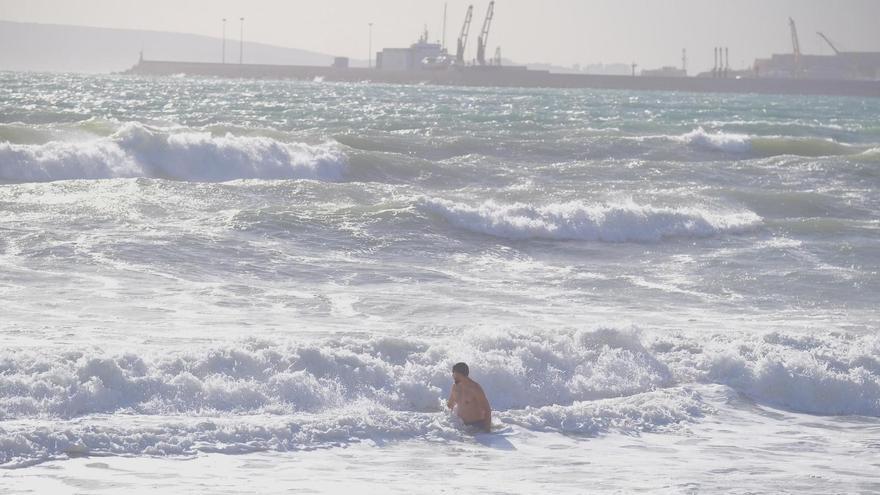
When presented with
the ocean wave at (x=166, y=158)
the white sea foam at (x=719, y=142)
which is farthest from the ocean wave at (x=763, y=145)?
the ocean wave at (x=166, y=158)

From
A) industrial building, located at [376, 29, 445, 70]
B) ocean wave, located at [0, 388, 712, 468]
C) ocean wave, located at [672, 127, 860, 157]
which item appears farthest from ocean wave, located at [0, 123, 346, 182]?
industrial building, located at [376, 29, 445, 70]

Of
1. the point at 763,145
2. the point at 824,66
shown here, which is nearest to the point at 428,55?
the point at 824,66

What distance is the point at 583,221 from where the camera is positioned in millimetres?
20688

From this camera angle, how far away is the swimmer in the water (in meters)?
9.95

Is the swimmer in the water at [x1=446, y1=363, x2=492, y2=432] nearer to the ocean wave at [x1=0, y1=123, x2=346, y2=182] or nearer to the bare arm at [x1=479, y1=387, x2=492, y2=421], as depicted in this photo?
the bare arm at [x1=479, y1=387, x2=492, y2=421]

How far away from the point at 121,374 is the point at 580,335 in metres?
4.63

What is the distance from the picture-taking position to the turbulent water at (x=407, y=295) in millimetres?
10016

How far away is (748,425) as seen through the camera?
10586 mm

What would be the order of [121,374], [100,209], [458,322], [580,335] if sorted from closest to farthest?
[121,374], [580,335], [458,322], [100,209]

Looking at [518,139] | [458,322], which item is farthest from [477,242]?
[518,139]

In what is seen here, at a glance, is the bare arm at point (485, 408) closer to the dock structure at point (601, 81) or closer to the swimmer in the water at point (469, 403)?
the swimmer in the water at point (469, 403)

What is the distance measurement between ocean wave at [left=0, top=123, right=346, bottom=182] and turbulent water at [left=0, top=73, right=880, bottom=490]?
0.06m

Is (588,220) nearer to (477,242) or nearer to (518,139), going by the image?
(477,242)

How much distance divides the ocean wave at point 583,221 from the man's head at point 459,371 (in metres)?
9.71
